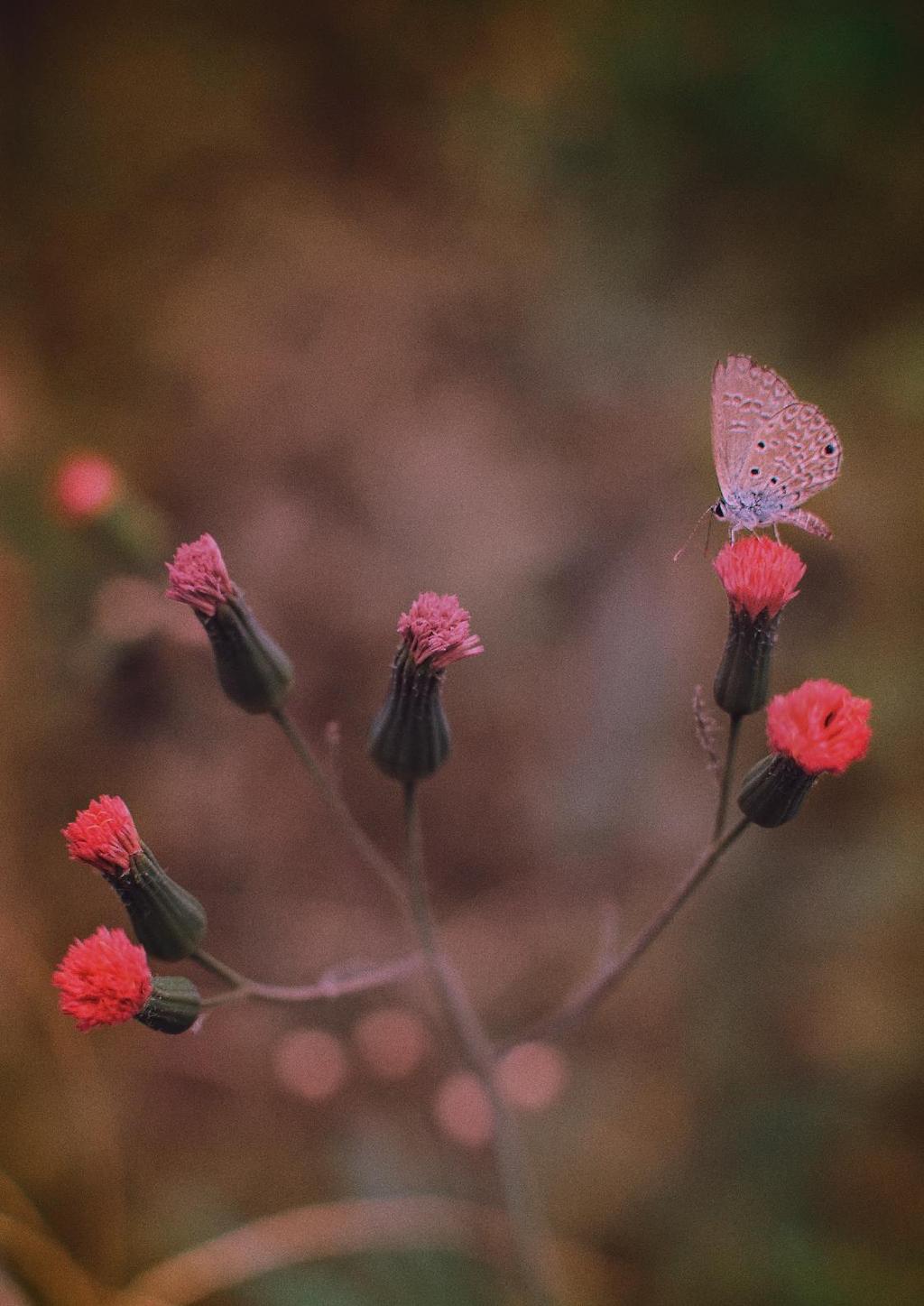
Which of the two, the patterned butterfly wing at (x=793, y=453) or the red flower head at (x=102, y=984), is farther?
→ the patterned butterfly wing at (x=793, y=453)

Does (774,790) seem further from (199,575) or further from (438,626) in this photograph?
(199,575)

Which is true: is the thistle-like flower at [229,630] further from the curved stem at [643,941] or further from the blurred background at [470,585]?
the blurred background at [470,585]

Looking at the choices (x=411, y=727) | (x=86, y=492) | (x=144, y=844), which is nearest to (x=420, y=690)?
(x=411, y=727)

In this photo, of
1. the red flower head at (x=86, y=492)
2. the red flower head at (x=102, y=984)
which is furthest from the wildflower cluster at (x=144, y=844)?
the red flower head at (x=86, y=492)

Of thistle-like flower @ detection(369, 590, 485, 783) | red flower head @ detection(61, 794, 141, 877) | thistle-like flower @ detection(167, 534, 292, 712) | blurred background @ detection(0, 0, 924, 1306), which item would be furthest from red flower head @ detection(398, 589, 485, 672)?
blurred background @ detection(0, 0, 924, 1306)

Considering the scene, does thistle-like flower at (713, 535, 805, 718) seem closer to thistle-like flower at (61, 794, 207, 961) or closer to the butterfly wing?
the butterfly wing
